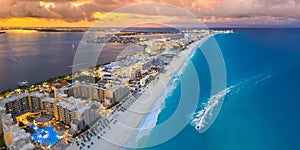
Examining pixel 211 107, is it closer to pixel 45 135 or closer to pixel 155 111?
pixel 155 111

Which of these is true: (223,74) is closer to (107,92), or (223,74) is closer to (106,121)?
(107,92)

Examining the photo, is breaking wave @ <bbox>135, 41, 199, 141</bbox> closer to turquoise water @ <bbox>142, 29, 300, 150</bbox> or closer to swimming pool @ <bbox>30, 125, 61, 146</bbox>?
turquoise water @ <bbox>142, 29, 300, 150</bbox>

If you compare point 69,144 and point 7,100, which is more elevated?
point 7,100

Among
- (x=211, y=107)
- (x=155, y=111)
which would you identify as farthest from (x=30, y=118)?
(x=211, y=107)

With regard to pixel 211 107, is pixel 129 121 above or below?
below

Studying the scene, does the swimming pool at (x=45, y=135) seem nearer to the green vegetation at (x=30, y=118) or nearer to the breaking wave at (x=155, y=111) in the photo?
the green vegetation at (x=30, y=118)

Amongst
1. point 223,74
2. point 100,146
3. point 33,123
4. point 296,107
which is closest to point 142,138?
point 100,146
